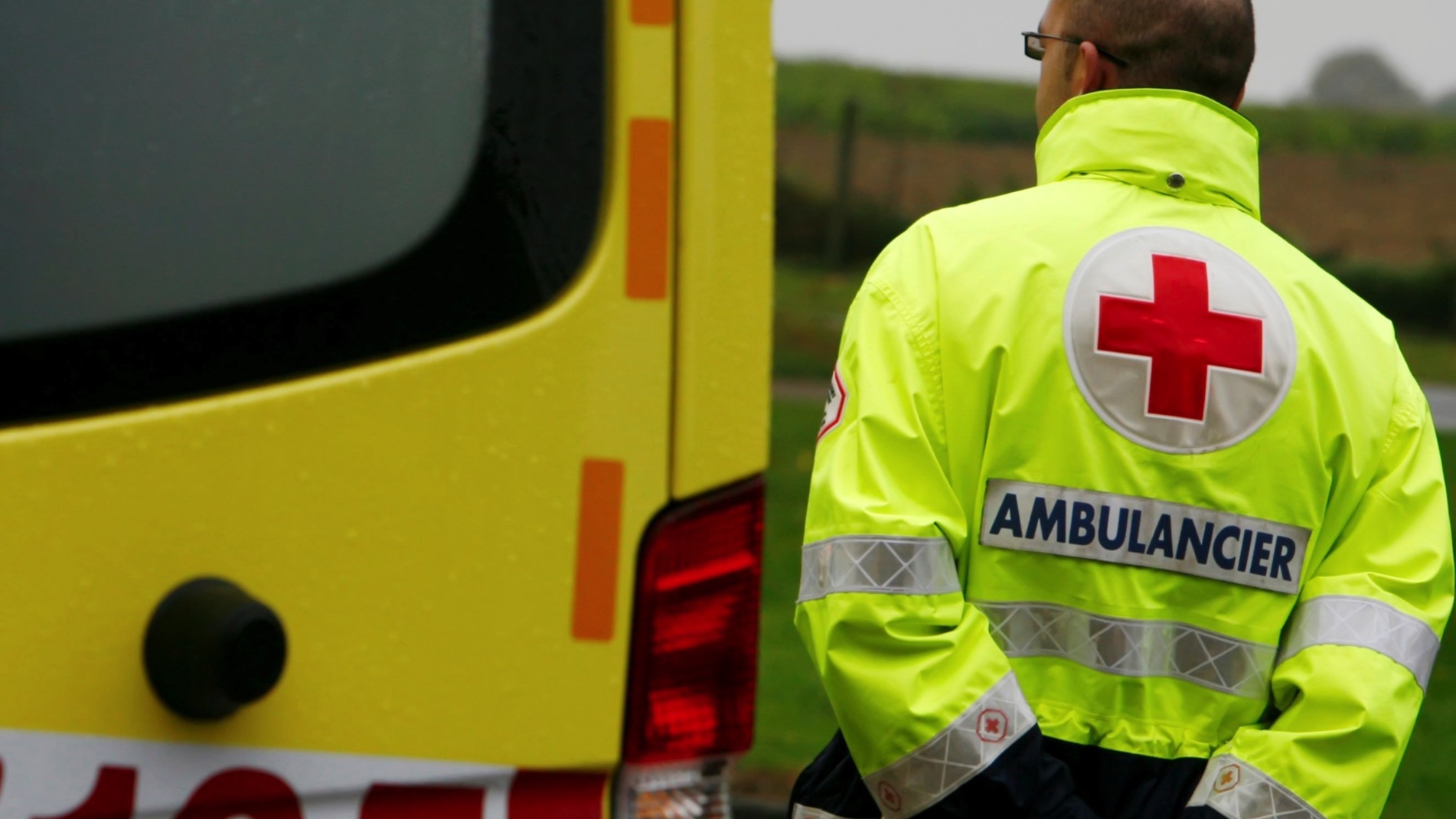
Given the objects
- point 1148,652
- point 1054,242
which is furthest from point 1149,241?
point 1148,652

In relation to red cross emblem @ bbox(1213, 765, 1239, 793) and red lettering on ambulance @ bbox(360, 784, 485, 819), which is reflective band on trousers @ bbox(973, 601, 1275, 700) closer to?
red cross emblem @ bbox(1213, 765, 1239, 793)

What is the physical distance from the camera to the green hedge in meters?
23.0

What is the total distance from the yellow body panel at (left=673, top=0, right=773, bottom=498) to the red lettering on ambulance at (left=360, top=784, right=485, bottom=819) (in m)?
0.35

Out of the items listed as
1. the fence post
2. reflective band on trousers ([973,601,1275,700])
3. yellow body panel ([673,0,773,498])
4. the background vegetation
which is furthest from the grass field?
the fence post

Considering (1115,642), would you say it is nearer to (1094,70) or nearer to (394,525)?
(1094,70)

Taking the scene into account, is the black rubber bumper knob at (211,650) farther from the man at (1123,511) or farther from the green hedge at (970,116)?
the green hedge at (970,116)

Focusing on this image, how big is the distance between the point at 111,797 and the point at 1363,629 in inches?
54.7

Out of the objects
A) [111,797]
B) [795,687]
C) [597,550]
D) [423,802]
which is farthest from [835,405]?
[795,687]

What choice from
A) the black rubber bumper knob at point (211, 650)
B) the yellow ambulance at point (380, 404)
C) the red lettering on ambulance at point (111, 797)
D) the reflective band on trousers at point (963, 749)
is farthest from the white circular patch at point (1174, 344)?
the red lettering on ambulance at point (111, 797)

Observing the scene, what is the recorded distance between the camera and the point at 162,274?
1.49 meters

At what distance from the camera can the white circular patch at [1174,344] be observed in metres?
1.99

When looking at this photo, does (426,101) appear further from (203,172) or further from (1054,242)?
(1054,242)

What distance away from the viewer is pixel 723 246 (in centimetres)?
172

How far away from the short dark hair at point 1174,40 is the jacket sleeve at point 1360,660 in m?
0.46
